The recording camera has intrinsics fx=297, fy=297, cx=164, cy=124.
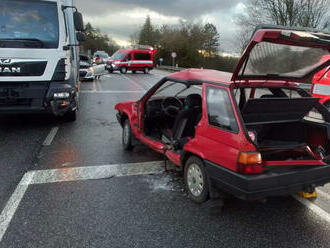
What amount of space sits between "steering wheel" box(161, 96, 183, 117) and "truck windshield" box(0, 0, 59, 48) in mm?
2799

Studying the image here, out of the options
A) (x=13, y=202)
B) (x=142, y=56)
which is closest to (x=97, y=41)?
(x=142, y=56)

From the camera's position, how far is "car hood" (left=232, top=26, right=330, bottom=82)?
2646 millimetres

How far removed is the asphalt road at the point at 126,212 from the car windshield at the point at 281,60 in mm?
1537

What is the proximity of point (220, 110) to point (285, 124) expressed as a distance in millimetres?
1247

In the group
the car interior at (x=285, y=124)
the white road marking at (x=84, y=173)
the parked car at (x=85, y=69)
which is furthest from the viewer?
the parked car at (x=85, y=69)

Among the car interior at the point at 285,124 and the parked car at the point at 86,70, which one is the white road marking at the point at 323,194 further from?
the parked car at the point at 86,70

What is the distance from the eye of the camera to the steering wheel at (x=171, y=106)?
16.5 feet

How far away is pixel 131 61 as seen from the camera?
1197 inches

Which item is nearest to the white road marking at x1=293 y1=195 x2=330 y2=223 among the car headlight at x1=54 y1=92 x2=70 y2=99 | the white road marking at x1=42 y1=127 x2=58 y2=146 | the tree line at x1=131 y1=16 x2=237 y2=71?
the white road marking at x1=42 y1=127 x2=58 y2=146

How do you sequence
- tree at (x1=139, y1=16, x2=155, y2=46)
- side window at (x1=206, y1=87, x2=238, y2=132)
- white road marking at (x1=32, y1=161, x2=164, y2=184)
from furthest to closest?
tree at (x1=139, y1=16, x2=155, y2=46) < white road marking at (x1=32, y1=161, x2=164, y2=184) < side window at (x1=206, y1=87, x2=238, y2=132)

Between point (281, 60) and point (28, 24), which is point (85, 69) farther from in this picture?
point (281, 60)

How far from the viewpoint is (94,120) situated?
8023mm

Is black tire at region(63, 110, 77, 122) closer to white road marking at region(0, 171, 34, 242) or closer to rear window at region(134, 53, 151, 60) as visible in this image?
white road marking at region(0, 171, 34, 242)

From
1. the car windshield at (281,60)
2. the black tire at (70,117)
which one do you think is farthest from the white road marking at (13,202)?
the black tire at (70,117)
